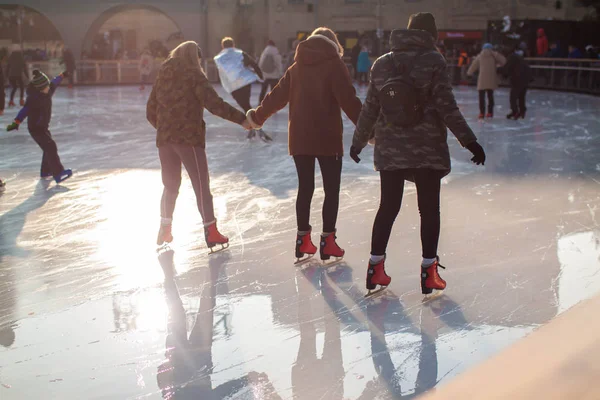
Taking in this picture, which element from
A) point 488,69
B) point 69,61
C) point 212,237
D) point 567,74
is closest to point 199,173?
point 212,237

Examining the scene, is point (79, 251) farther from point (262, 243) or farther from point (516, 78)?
point (516, 78)

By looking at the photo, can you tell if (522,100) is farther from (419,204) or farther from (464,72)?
(464,72)

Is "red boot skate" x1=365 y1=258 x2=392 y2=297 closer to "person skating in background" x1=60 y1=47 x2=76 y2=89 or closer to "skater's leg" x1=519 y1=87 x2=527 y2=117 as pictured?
"skater's leg" x1=519 y1=87 x2=527 y2=117

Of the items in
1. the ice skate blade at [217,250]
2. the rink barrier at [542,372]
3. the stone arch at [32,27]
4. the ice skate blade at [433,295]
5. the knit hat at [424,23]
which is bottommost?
the ice skate blade at [217,250]

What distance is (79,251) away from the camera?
192 inches

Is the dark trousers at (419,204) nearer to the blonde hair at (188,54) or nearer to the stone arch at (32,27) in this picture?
the blonde hair at (188,54)

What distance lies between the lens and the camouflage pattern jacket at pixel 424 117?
3516mm

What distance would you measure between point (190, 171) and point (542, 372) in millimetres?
3767

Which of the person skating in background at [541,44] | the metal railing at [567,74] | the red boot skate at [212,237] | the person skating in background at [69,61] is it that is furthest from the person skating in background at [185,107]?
the person skating in background at [69,61]

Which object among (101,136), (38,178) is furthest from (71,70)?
(38,178)

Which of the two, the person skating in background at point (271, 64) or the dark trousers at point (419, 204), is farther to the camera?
the person skating in background at point (271, 64)

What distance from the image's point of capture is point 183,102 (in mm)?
4641

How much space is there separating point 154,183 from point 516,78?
294 inches

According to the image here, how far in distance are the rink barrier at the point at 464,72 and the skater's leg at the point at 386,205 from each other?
51.7ft
